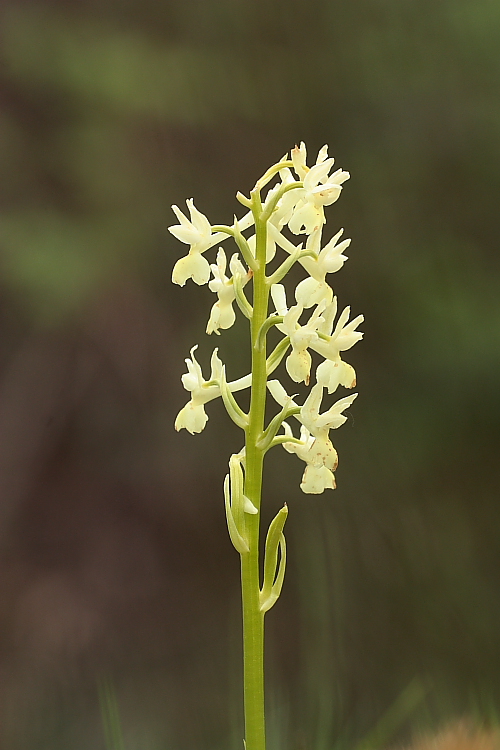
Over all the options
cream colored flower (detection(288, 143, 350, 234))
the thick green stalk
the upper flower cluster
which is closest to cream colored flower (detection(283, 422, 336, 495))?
the upper flower cluster

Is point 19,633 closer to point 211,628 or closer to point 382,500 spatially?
point 211,628

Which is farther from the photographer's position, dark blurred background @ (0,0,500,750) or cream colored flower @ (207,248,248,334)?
dark blurred background @ (0,0,500,750)

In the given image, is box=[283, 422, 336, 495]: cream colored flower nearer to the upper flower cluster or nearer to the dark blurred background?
the upper flower cluster

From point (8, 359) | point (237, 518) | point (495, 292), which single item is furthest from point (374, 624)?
point (8, 359)

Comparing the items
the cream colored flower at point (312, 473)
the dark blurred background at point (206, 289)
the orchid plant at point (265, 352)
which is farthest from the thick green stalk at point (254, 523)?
the dark blurred background at point (206, 289)

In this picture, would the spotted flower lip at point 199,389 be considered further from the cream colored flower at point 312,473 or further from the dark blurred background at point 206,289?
the dark blurred background at point 206,289

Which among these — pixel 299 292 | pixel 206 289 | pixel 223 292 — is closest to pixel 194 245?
pixel 223 292

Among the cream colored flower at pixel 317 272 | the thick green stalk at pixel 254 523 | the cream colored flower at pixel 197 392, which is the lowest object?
the thick green stalk at pixel 254 523

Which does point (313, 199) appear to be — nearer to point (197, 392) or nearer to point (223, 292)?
point (223, 292)
